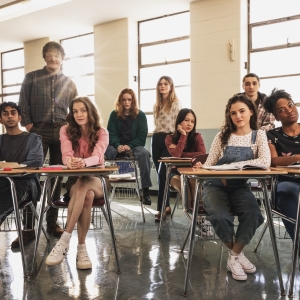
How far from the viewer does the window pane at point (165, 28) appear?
5562 millimetres

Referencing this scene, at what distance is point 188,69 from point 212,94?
2.34 ft

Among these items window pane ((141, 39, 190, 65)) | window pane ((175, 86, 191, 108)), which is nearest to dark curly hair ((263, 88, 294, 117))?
window pane ((175, 86, 191, 108))

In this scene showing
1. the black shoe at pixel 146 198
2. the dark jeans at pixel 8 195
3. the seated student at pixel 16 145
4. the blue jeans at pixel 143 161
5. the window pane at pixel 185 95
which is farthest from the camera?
the window pane at pixel 185 95

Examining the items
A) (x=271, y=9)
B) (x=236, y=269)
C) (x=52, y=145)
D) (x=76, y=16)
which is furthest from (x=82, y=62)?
(x=236, y=269)

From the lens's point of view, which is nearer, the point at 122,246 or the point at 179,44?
the point at 122,246

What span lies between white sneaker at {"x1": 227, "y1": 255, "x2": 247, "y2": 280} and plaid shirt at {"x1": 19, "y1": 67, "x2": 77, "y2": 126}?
1.90 meters

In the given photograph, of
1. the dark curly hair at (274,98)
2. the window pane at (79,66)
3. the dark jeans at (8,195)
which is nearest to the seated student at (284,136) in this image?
the dark curly hair at (274,98)

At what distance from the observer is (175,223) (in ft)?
11.9

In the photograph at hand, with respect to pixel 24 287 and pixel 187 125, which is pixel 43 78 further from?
pixel 24 287

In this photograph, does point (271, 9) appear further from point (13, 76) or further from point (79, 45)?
point (13, 76)

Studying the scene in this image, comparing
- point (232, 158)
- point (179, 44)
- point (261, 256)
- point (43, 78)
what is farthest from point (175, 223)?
point (179, 44)

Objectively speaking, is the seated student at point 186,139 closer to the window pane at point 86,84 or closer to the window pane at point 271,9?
the window pane at point 271,9

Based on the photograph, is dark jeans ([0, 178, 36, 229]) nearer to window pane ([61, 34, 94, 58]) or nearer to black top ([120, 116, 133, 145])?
black top ([120, 116, 133, 145])

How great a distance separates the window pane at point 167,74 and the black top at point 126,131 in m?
1.88
